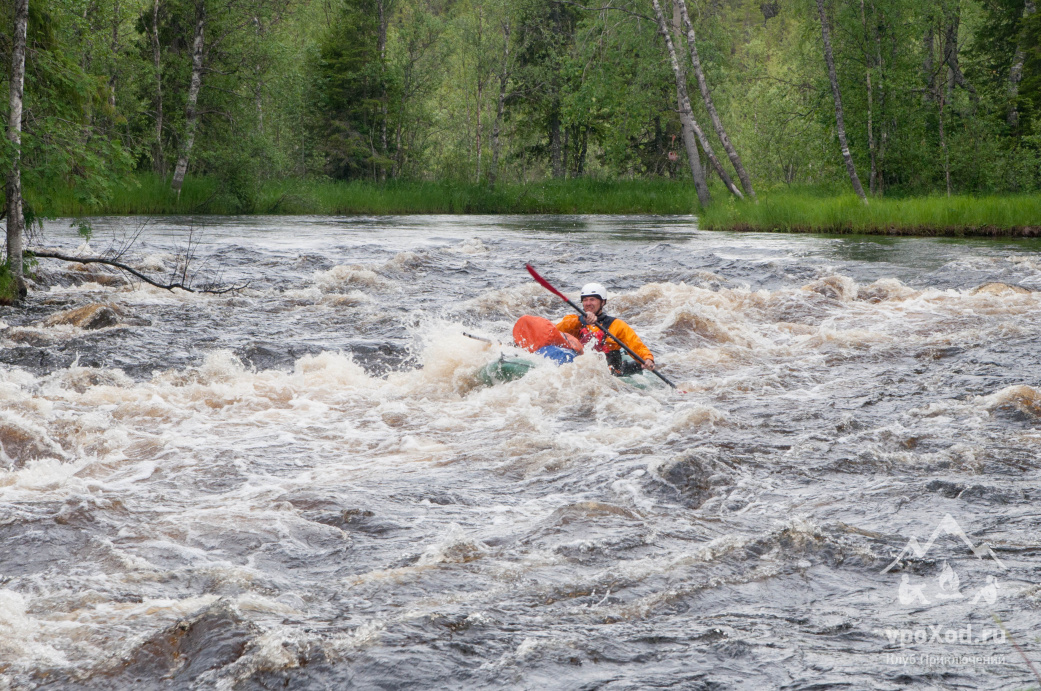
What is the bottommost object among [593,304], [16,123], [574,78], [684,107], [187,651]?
[187,651]

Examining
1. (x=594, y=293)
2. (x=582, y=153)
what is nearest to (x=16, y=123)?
(x=594, y=293)

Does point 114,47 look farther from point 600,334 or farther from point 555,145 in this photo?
point 600,334

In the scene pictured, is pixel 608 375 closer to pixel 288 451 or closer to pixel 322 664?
pixel 288 451

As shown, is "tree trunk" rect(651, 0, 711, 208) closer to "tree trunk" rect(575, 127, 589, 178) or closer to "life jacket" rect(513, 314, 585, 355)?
"tree trunk" rect(575, 127, 589, 178)

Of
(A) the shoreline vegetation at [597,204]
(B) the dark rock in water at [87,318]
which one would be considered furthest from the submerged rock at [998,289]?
(B) the dark rock in water at [87,318]

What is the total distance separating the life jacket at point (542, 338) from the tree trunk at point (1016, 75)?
73.5ft

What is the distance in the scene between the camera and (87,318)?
1033 centimetres

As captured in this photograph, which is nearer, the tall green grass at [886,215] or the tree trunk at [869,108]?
the tall green grass at [886,215]

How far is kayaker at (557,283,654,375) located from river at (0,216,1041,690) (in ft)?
1.24

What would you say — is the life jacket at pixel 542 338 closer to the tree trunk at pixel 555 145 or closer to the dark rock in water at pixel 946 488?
the dark rock in water at pixel 946 488

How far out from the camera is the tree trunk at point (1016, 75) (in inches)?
1011

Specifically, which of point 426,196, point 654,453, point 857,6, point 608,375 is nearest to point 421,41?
point 426,196

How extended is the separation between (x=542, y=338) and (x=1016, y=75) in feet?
78.5

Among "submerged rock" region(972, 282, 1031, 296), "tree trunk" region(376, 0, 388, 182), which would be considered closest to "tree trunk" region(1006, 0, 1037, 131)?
"submerged rock" region(972, 282, 1031, 296)
